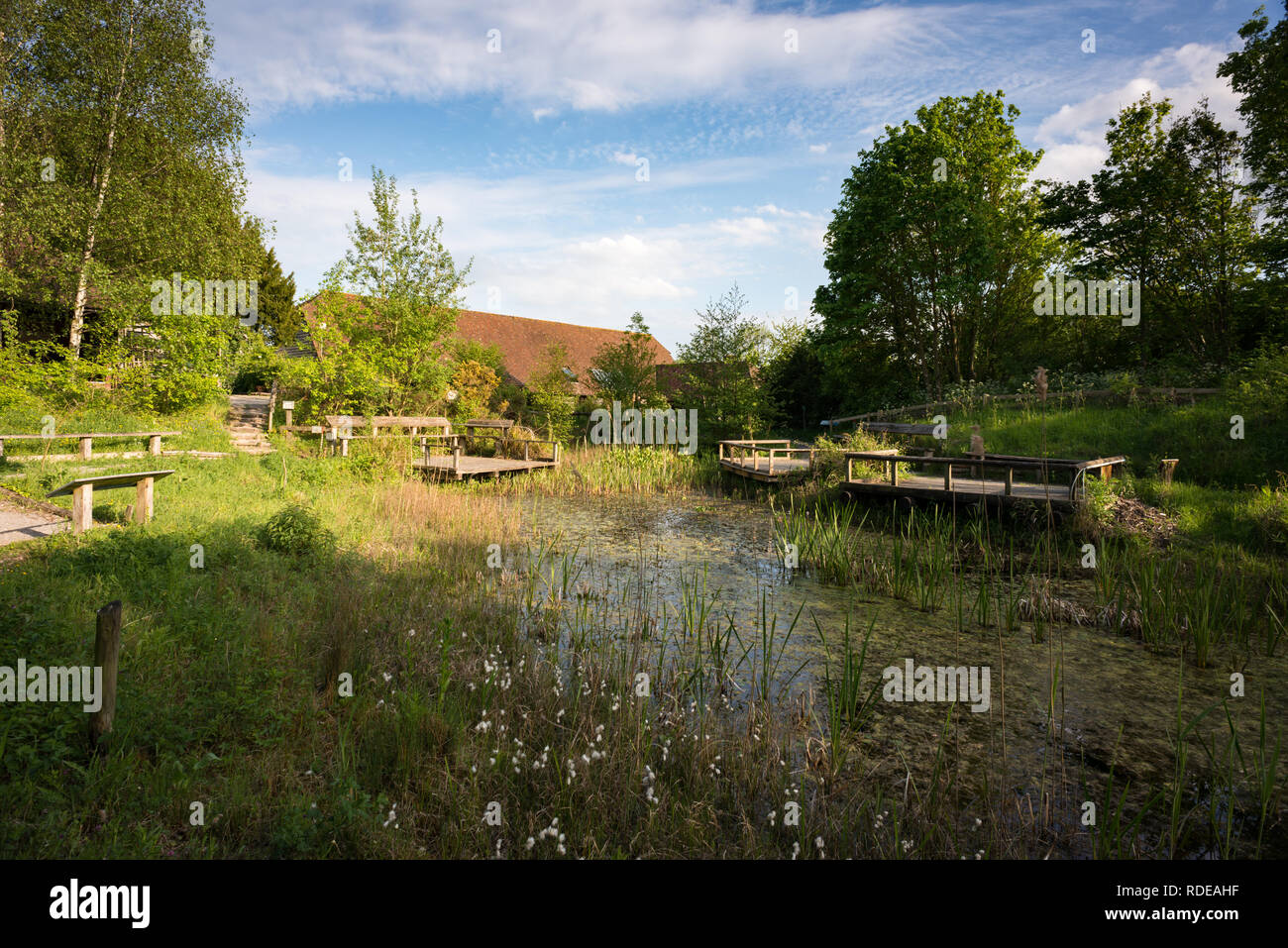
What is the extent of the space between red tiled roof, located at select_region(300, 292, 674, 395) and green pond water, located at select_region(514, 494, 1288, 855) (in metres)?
27.1

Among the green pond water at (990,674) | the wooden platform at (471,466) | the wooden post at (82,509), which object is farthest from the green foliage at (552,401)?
the wooden post at (82,509)

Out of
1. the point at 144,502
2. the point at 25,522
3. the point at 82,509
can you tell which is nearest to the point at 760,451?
Answer: the point at 144,502

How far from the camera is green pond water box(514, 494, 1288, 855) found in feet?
14.0

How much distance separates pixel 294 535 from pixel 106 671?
14.3ft

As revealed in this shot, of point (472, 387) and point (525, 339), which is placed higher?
point (525, 339)

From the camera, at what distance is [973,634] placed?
21.7 feet

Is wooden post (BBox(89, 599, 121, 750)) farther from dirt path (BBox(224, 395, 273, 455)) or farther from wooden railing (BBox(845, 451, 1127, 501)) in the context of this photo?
dirt path (BBox(224, 395, 273, 455))

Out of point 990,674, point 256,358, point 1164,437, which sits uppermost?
point 256,358

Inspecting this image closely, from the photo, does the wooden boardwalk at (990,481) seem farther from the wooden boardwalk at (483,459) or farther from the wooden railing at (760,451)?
the wooden boardwalk at (483,459)

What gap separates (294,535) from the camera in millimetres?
7434

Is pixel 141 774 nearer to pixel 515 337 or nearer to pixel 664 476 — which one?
pixel 664 476

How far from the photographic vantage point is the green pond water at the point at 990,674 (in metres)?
4.26

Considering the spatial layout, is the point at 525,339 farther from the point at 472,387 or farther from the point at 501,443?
the point at 501,443
